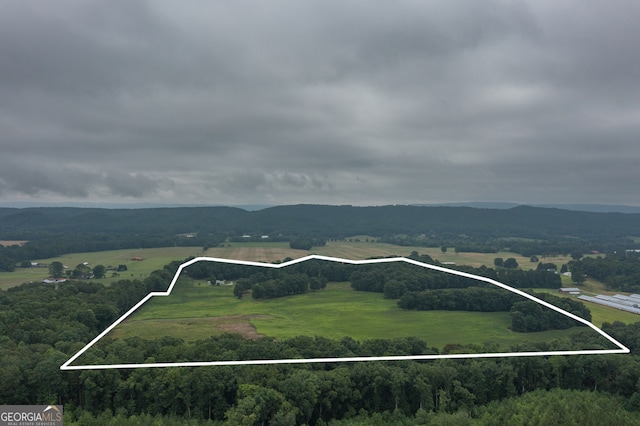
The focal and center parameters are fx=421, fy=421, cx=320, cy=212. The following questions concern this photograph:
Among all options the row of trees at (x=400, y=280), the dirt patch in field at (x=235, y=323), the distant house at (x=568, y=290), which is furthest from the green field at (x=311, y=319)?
the distant house at (x=568, y=290)

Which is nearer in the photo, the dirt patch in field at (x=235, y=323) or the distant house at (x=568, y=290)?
the dirt patch in field at (x=235, y=323)

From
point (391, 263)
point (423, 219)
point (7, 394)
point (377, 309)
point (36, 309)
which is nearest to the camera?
point (377, 309)

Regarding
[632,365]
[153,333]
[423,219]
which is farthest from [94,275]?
[423,219]

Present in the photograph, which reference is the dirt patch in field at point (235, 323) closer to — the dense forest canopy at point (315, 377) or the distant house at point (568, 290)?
the dense forest canopy at point (315, 377)

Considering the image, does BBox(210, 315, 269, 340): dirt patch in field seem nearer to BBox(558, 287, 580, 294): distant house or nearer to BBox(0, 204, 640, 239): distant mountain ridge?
BBox(558, 287, 580, 294): distant house

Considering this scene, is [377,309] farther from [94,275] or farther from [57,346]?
[94,275]

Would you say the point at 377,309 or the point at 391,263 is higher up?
the point at 391,263

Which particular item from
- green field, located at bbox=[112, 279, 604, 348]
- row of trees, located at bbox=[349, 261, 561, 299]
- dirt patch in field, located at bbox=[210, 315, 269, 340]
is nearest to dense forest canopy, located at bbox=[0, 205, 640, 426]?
row of trees, located at bbox=[349, 261, 561, 299]

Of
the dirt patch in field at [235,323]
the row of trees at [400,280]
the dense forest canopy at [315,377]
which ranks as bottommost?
the dense forest canopy at [315,377]
